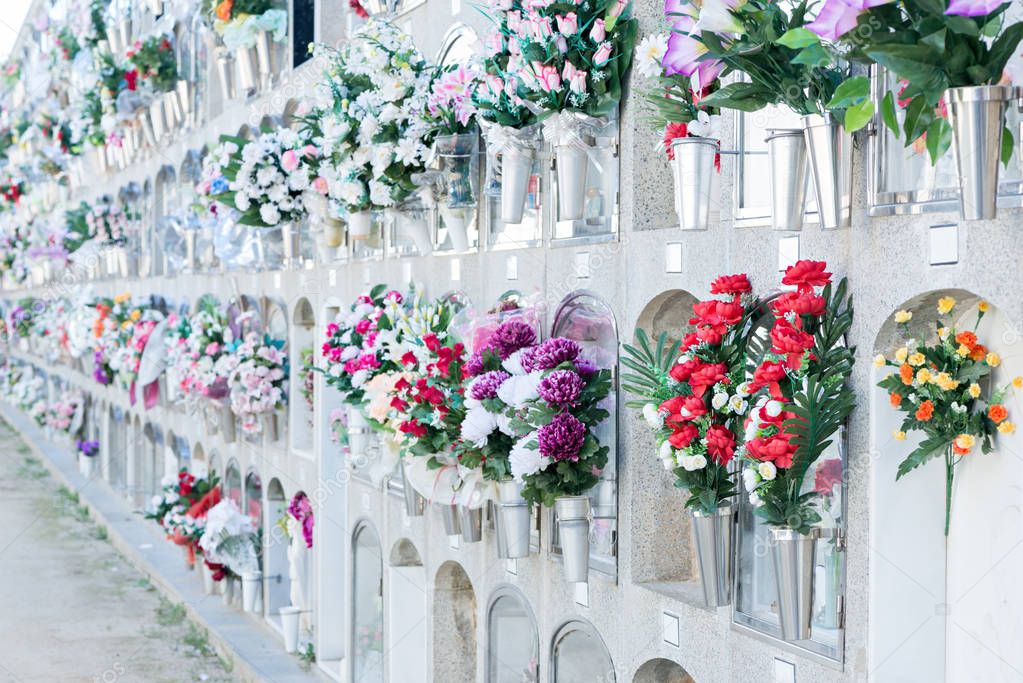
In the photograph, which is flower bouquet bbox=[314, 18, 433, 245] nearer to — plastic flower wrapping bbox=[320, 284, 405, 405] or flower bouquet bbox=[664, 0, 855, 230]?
plastic flower wrapping bbox=[320, 284, 405, 405]

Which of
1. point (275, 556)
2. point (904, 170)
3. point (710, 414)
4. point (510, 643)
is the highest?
point (904, 170)

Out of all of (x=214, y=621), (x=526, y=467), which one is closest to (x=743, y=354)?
(x=526, y=467)

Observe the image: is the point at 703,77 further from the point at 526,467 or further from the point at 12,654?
the point at 12,654

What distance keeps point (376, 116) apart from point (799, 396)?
8.88 feet

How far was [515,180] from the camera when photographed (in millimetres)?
4719

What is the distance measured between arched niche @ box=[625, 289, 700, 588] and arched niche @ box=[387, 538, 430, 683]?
1.93 meters

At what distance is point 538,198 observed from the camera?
4984 mm

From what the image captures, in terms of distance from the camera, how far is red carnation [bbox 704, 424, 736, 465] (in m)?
3.42

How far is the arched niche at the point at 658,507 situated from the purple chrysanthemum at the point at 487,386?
0.45 metres

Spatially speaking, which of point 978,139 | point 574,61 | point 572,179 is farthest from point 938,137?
point 572,179

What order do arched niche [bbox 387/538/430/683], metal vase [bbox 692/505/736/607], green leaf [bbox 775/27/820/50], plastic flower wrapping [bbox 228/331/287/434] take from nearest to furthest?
green leaf [bbox 775/27/820/50] → metal vase [bbox 692/505/736/607] → arched niche [bbox 387/538/430/683] → plastic flower wrapping [bbox 228/331/287/434]

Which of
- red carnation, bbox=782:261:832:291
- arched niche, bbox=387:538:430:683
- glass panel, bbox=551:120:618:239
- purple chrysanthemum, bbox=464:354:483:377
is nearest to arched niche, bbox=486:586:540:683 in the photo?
arched niche, bbox=387:538:430:683

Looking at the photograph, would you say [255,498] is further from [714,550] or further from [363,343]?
[714,550]

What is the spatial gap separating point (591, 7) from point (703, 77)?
3.53 ft
